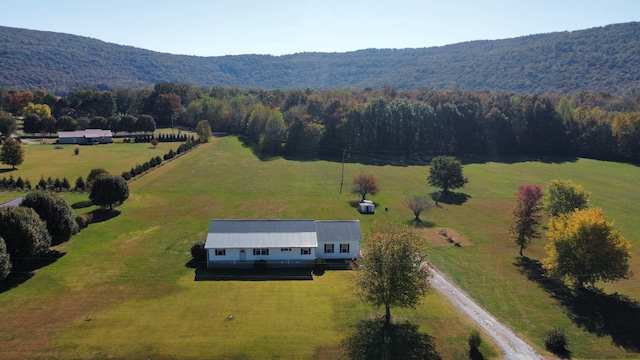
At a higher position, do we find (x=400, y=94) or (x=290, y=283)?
(x=400, y=94)

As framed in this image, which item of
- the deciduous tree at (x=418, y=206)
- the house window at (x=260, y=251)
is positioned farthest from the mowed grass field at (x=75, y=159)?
the deciduous tree at (x=418, y=206)

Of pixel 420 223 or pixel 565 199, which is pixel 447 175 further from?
pixel 565 199

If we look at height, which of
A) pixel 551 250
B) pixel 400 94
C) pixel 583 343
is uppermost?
pixel 400 94

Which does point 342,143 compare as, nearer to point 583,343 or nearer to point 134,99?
point 583,343

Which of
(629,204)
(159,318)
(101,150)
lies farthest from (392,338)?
(101,150)

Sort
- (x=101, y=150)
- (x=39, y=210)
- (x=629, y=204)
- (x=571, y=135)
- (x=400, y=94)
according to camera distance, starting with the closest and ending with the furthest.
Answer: (x=39, y=210) → (x=629, y=204) → (x=101, y=150) → (x=571, y=135) → (x=400, y=94)

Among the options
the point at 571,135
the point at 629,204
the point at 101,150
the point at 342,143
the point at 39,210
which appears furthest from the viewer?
the point at 571,135

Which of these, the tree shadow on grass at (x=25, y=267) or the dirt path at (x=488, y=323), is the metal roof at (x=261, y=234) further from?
the tree shadow on grass at (x=25, y=267)
